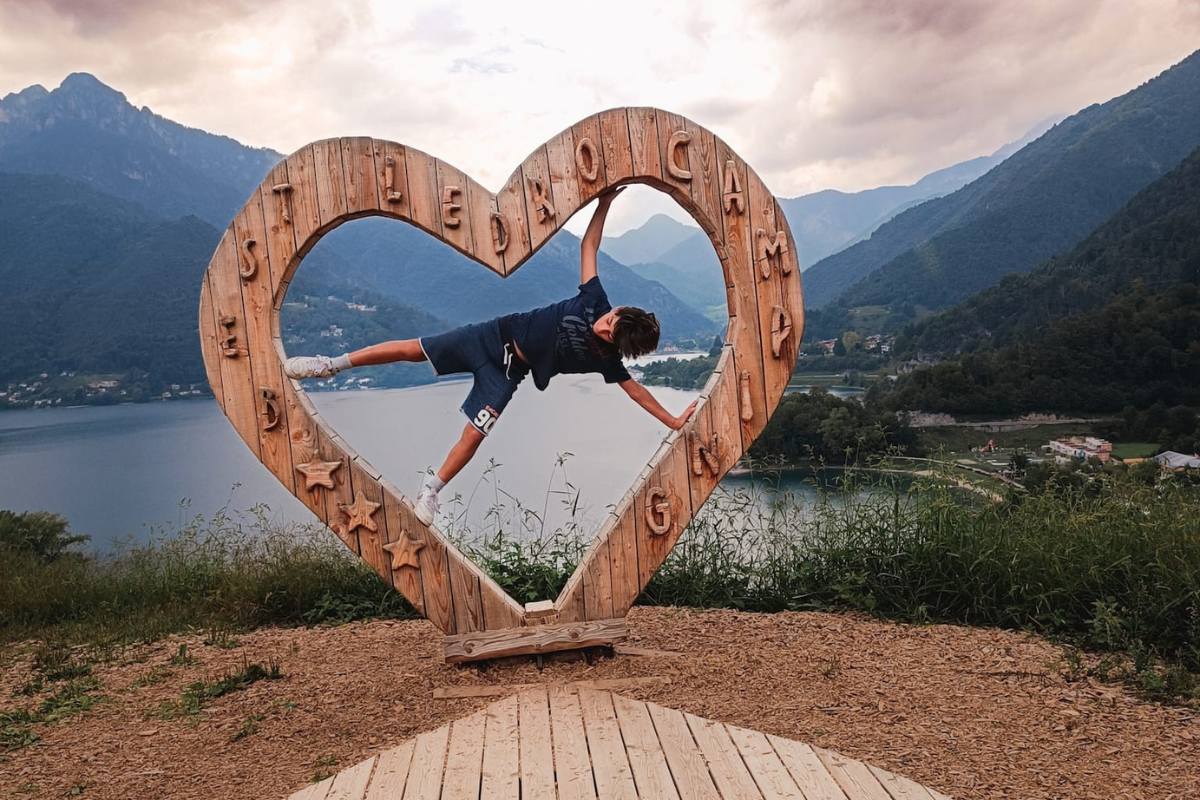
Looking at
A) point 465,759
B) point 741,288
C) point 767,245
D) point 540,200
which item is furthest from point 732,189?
point 465,759

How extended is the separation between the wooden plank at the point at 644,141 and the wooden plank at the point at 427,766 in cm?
285

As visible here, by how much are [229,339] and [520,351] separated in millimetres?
1470

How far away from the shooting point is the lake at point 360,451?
6.73 m

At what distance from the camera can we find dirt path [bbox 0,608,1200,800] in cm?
323

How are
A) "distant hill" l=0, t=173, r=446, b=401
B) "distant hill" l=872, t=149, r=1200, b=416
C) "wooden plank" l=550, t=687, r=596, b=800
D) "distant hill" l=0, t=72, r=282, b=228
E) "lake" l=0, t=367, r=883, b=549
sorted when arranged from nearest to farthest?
"wooden plank" l=550, t=687, r=596, b=800 → "lake" l=0, t=367, r=883, b=549 → "distant hill" l=872, t=149, r=1200, b=416 → "distant hill" l=0, t=173, r=446, b=401 → "distant hill" l=0, t=72, r=282, b=228

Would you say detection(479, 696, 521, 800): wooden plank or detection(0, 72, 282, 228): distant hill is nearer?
detection(479, 696, 521, 800): wooden plank

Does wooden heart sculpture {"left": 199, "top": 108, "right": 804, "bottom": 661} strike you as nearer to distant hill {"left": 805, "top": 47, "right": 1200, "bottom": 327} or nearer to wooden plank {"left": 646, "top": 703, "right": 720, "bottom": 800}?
wooden plank {"left": 646, "top": 703, "right": 720, "bottom": 800}

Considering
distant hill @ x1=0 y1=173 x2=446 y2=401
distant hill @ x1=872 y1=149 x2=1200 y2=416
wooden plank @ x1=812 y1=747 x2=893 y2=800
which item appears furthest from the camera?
distant hill @ x1=0 y1=173 x2=446 y2=401

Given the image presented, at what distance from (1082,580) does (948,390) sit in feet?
32.0

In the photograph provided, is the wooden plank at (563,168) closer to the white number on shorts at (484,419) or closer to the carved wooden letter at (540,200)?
the carved wooden letter at (540,200)

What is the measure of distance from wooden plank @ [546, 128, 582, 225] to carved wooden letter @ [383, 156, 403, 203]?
0.77 meters

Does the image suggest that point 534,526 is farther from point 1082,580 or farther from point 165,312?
point 165,312

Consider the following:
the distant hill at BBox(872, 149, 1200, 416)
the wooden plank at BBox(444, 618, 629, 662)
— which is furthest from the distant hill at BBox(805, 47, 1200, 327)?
the wooden plank at BBox(444, 618, 629, 662)

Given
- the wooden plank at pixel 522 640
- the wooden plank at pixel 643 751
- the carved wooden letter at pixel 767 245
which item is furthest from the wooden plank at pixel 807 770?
the carved wooden letter at pixel 767 245
